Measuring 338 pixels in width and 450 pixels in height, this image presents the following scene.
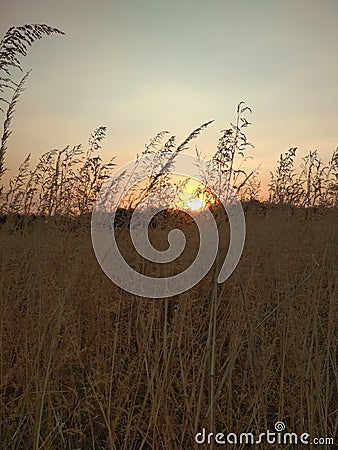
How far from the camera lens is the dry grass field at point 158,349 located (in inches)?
60.4

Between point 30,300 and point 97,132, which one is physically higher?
point 97,132

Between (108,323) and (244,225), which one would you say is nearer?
(108,323)

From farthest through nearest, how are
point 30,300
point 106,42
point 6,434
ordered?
point 106,42 < point 30,300 < point 6,434

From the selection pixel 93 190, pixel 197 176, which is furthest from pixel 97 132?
pixel 197 176

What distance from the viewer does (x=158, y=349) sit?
62.1 inches

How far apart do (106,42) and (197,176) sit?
2075 mm

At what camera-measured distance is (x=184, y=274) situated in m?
2.30

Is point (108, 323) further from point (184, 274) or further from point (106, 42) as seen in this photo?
point (106, 42)

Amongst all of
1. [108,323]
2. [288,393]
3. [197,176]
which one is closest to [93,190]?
[197,176]

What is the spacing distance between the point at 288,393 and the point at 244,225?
1073mm

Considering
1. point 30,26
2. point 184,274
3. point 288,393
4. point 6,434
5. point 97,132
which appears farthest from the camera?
point 184,274

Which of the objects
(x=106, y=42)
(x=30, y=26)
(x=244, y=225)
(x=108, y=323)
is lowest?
(x=108, y=323)

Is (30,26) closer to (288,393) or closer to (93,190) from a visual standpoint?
(93,190)

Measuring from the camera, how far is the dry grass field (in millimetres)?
1534
